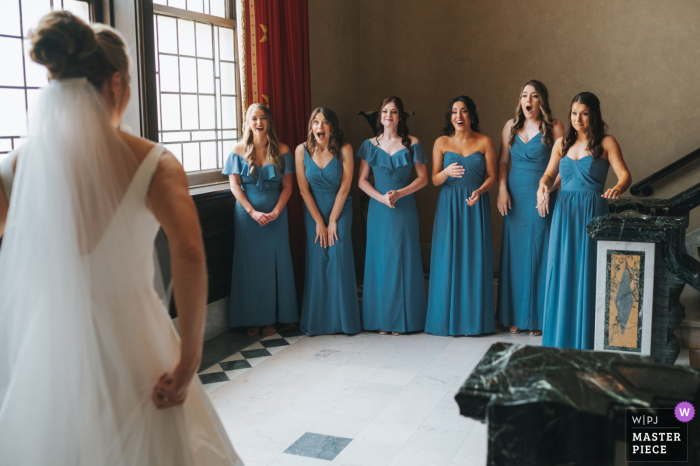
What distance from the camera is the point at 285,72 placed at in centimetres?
550

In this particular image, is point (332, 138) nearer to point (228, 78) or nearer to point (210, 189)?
point (210, 189)

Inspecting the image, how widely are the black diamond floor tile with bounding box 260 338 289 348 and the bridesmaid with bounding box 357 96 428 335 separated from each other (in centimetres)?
68

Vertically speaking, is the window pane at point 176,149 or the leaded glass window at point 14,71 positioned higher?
the leaded glass window at point 14,71

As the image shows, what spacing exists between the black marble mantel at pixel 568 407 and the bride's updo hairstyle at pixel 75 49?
104cm

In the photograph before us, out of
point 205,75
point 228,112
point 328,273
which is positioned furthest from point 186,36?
point 328,273

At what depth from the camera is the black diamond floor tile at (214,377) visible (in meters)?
4.06

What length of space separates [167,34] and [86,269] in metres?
3.71

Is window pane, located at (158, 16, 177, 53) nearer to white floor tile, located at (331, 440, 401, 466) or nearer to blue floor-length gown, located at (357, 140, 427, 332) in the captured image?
blue floor-length gown, located at (357, 140, 427, 332)

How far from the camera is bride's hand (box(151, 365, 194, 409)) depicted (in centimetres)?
151

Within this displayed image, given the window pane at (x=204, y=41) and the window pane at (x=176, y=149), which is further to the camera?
the window pane at (x=204, y=41)

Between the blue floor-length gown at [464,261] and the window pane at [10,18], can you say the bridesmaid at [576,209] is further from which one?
the window pane at [10,18]

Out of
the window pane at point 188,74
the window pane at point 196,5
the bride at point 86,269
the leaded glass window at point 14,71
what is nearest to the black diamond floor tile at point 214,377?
the leaded glass window at point 14,71

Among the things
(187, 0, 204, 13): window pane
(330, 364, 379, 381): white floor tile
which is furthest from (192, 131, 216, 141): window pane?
(330, 364, 379, 381): white floor tile

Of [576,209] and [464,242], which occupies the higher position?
[576,209]
